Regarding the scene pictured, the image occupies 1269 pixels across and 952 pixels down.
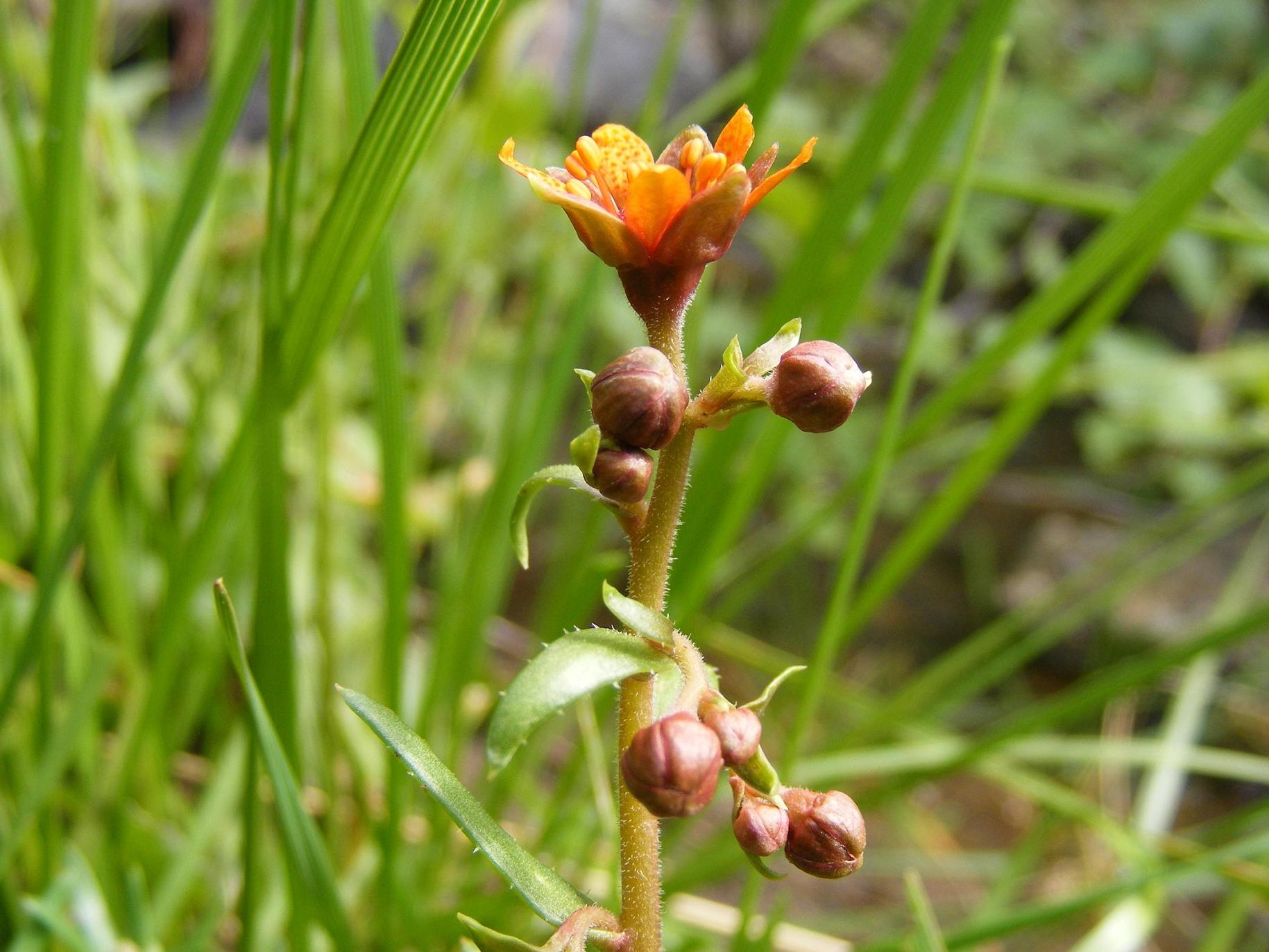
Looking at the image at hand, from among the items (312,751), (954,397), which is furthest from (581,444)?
(312,751)

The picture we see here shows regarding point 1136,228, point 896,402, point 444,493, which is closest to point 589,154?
point 896,402

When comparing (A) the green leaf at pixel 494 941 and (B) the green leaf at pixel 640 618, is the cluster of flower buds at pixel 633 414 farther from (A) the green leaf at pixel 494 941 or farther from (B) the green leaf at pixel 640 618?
(A) the green leaf at pixel 494 941

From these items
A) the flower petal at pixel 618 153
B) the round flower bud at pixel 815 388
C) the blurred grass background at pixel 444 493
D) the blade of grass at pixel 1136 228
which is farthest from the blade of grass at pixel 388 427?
the blade of grass at pixel 1136 228

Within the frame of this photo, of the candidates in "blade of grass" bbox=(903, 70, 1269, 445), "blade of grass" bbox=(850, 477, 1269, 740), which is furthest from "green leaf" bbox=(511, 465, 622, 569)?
"blade of grass" bbox=(850, 477, 1269, 740)

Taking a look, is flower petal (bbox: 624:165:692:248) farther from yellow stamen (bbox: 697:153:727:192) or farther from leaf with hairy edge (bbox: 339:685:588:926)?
leaf with hairy edge (bbox: 339:685:588:926)

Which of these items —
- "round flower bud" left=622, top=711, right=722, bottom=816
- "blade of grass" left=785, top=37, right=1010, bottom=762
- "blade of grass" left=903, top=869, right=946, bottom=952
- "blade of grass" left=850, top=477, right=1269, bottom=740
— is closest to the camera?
"round flower bud" left=622, top=711, right=722, bottom=816
